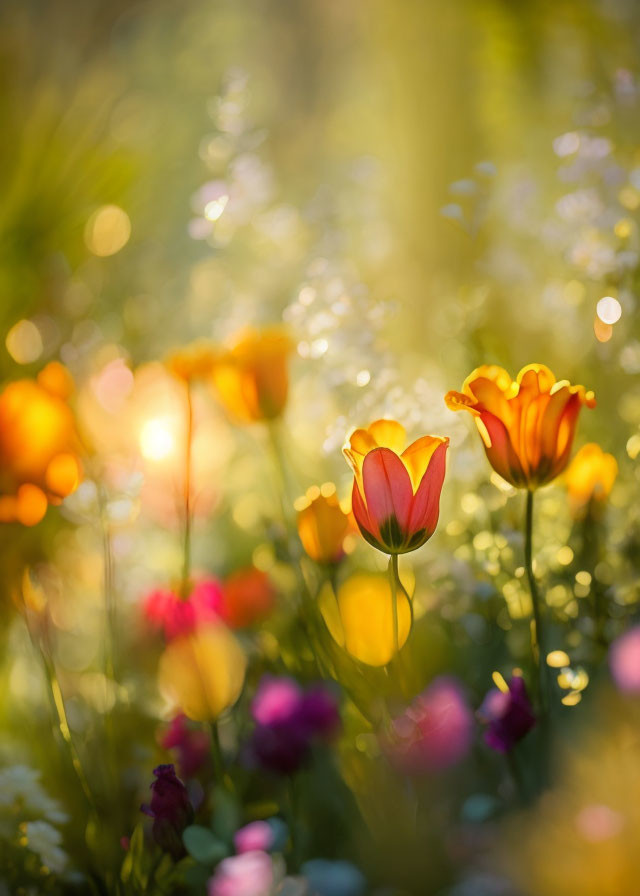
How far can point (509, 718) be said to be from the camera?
0.46 meters

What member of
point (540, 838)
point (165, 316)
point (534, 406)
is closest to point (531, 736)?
point (540, 838)

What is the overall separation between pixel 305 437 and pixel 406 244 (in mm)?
491

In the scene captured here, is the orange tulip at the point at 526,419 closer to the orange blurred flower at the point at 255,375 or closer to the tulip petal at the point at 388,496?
the tulip petal at the point at 388,496

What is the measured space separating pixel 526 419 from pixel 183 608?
292 millimetres

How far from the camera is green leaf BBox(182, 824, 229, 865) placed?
1.54 ft

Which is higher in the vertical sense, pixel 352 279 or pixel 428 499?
pixel 352 279

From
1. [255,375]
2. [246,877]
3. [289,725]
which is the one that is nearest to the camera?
[246,877]

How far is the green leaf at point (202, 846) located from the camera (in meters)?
0.47

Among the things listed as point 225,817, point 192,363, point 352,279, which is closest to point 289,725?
point 225,817

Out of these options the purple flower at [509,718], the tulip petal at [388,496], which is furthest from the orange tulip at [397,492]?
the purple flower at [509,718]

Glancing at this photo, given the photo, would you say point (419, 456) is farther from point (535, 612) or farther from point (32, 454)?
point (32, 454)

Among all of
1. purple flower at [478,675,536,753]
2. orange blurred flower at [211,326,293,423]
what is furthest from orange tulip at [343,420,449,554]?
orange blurred flower at [211,326,293,423]

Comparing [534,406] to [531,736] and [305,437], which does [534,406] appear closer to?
[531,736]

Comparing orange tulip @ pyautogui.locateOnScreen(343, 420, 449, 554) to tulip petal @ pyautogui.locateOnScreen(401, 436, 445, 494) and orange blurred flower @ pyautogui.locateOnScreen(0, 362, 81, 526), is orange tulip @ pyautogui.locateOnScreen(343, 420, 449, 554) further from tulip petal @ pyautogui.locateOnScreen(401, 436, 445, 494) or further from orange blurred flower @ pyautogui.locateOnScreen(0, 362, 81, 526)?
orange blurred flower @ pyautogui.locateOnScreen(0, 362, 81, 526)
